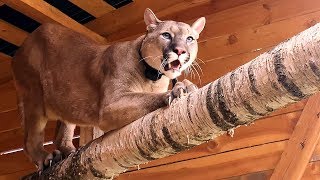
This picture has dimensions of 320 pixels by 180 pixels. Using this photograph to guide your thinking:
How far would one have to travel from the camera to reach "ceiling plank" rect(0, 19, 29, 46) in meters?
3.46

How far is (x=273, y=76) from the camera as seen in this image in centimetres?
161

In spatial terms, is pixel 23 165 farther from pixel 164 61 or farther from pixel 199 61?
pixel 164 61

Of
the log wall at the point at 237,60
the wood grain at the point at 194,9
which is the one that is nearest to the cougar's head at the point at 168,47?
the log wall at the point at 237,60

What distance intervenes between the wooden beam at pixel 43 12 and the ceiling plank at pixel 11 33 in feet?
0.68

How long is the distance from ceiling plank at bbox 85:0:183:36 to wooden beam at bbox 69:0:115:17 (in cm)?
4

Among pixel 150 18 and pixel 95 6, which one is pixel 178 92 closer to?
pixel 150 18

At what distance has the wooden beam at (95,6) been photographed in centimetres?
342

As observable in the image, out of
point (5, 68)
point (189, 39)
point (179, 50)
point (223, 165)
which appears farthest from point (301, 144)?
point (5, 68)

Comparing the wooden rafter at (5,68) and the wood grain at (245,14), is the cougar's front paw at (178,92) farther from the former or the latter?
the wooden rafter at (5,68)

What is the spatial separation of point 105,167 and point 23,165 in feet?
5.59

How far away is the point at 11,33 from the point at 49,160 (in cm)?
116

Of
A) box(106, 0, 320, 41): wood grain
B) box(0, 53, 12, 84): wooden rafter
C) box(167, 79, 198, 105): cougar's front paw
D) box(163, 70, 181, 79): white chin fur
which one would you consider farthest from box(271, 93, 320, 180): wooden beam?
box(0, 53, 12, 84): wooden rafter

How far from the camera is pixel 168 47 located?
7.84 ft

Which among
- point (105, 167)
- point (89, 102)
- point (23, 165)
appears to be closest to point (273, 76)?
point (105, 167)
